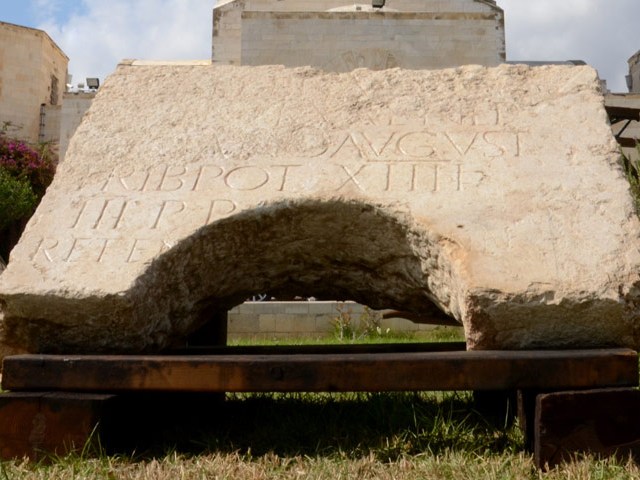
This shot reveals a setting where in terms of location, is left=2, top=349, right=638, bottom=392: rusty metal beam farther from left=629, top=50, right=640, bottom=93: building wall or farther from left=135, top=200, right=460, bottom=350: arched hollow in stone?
left=629, top=50, right=640, bottom=93: building wall

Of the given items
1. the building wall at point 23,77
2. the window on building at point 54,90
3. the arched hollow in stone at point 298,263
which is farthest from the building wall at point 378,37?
the arched hollow in stone at point 298,263

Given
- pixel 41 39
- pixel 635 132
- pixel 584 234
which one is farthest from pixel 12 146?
pixel 584 234

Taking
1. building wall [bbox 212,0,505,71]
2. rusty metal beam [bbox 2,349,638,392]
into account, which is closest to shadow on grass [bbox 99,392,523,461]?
rusty metal beam [bbox 2,349,638,392]

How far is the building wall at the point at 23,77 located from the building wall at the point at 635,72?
55.0ft

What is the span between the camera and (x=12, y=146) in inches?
671

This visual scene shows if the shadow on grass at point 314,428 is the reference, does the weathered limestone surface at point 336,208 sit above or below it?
above

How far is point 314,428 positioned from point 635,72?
2143cm

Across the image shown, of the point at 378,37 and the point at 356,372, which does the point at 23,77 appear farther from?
the point at 356,372

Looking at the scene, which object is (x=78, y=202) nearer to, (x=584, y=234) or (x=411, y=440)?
(x=411, y=440)

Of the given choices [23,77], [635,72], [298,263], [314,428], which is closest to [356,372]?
[314,428]

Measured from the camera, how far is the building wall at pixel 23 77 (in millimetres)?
21469

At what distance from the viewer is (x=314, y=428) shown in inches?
122

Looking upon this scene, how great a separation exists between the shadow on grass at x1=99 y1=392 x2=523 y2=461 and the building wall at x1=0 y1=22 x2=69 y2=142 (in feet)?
64.6

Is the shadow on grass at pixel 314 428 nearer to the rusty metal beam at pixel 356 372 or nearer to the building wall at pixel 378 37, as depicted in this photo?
the rusty metal beam at pixel 356 372
